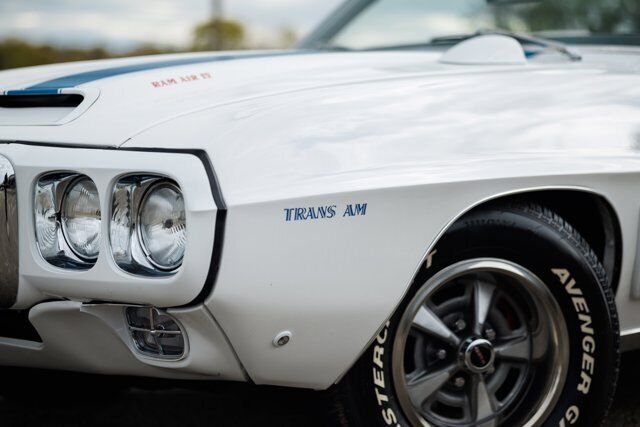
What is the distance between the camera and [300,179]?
216 cm

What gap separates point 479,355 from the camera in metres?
2.55

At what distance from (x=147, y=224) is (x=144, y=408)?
1195mm

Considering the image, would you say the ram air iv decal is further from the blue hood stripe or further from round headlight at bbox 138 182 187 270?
the blue hood stripe

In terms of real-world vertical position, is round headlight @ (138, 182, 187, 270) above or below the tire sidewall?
above

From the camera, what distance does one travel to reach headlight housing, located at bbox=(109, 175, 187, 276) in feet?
6.98

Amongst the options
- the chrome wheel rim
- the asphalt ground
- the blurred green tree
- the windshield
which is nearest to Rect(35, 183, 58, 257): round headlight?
the asphalt ground

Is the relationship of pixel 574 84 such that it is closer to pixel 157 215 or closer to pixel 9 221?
pixel 157 215

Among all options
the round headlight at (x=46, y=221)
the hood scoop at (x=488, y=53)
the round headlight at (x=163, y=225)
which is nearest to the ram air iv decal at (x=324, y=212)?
the round headlight at (x=163, y=225)

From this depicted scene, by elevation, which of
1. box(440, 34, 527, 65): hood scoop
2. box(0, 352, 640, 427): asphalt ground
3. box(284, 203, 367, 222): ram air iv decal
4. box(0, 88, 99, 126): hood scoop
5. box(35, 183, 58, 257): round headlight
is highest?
box(440, 34, 527, 65): hood scoop

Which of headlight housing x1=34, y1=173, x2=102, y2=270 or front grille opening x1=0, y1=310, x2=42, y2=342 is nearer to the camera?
headlight housing x1=34, y1=173, x2=102, y2=270

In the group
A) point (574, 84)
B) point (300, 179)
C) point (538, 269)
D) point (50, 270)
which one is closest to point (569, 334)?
point (538, 269)

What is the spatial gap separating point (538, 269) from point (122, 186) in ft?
3.59

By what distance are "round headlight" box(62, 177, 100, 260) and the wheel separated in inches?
27.3

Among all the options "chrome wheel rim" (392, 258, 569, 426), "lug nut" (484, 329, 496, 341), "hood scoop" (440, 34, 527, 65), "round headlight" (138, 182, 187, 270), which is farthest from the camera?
"hood scoop" (440, 34, 527, 65)
